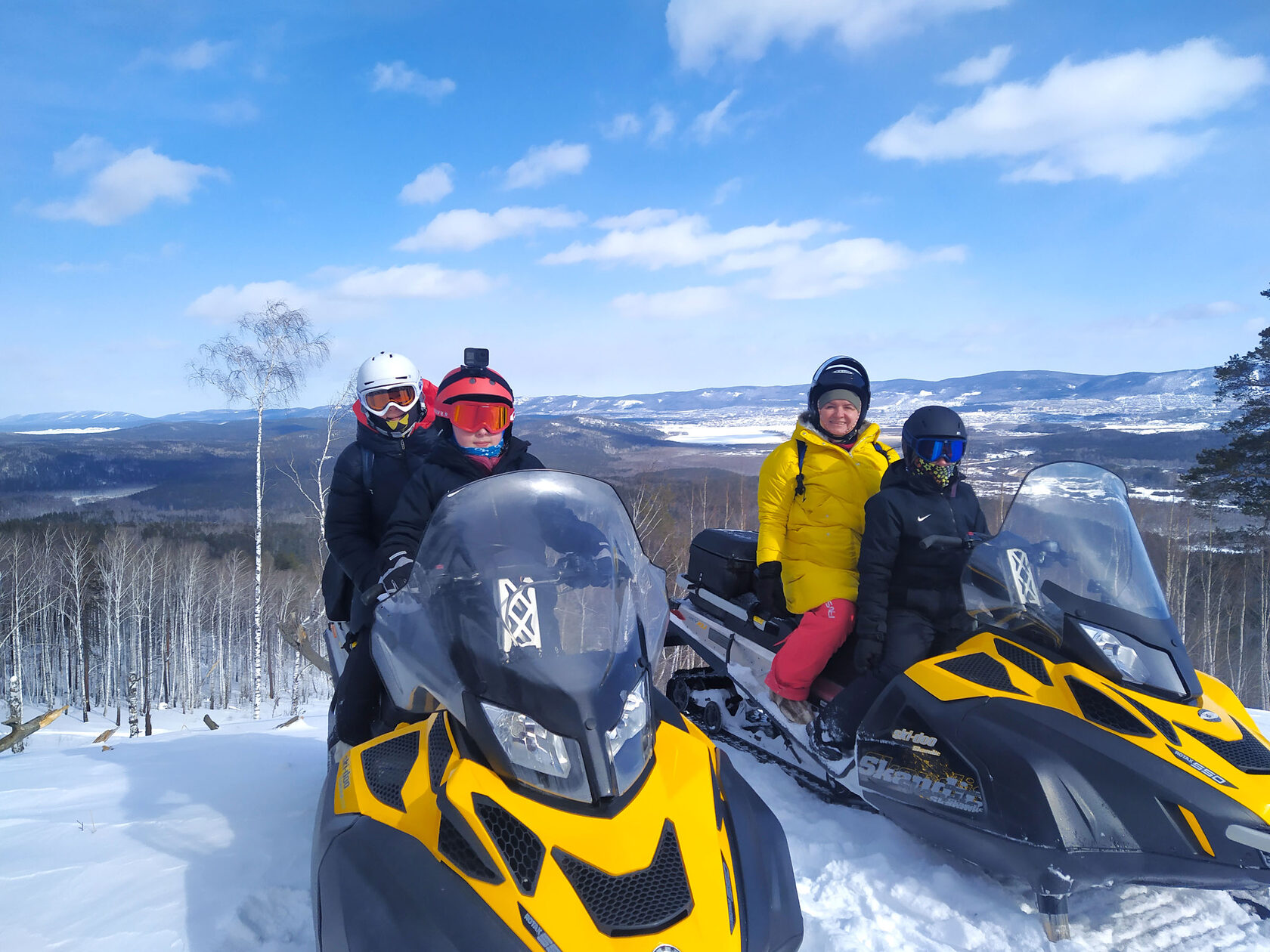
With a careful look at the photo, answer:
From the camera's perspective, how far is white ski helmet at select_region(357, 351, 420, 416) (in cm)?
363

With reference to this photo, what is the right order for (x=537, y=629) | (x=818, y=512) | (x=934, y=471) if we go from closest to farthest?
(x=537, y=629)
(x=934, y=471)
(x=818, y=512)

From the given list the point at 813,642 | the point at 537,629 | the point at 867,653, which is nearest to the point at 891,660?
the point at 867,653

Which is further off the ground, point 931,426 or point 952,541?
point 931,426

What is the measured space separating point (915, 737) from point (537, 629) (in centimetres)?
192

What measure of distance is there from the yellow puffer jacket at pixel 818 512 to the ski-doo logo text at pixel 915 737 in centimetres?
81

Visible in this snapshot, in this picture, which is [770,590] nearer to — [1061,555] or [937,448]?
[937,448]

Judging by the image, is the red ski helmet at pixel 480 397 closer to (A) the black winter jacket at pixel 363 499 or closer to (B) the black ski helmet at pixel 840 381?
(A) the black winter jacket at pixel 363 499

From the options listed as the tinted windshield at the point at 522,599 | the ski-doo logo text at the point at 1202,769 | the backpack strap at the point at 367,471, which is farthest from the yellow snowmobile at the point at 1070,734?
the backpack strap at the point at 367,471

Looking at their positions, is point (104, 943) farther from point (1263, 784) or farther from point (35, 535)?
point (35, 535)

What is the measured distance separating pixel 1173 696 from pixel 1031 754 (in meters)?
0.53

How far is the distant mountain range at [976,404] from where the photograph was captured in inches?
1426

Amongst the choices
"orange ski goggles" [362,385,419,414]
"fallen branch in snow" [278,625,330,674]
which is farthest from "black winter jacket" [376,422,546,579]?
"fallen branch in snow" [278,625,330,674]

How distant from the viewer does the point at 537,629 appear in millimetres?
1714

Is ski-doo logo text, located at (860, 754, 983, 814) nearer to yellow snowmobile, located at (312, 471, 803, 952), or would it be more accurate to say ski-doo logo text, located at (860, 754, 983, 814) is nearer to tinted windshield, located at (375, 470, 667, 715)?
yellow snowmobile, located at (312, 471, 803, 952)
